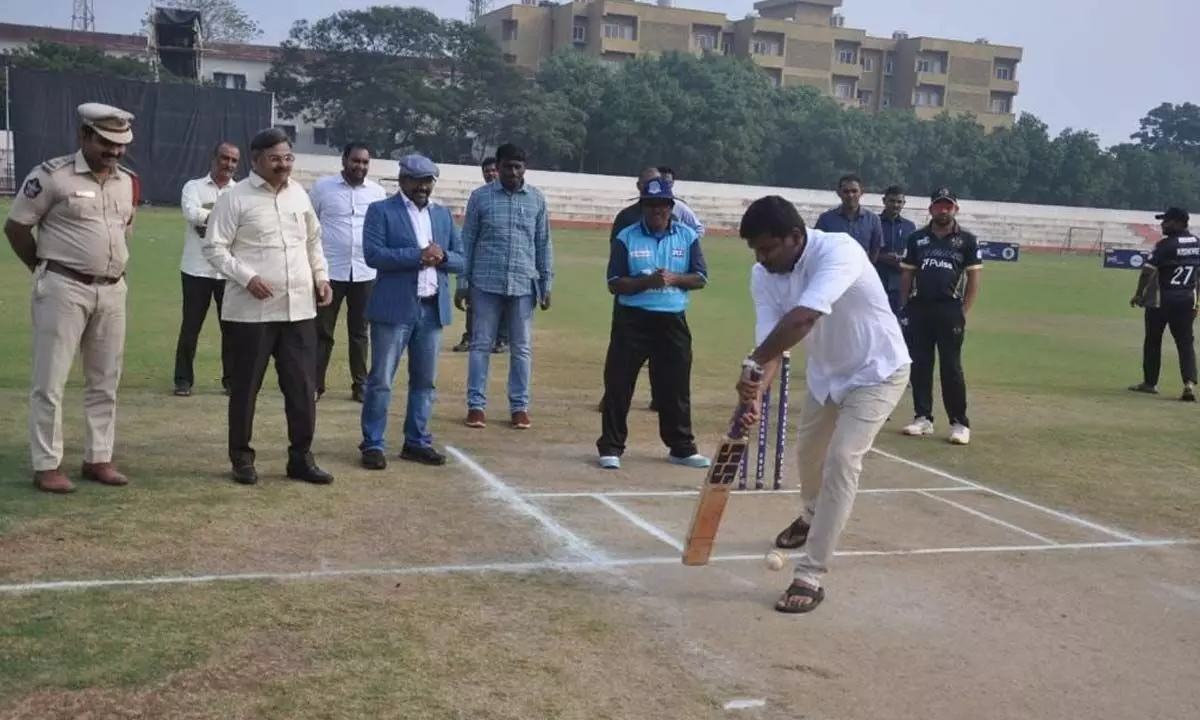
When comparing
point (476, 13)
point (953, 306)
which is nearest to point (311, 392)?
point (953, 306)

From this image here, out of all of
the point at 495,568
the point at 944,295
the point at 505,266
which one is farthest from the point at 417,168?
the point at 944,295

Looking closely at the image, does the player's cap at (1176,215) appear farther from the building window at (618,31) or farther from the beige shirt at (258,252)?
the building window at (618,31)

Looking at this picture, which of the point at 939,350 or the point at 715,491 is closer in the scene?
the point at 715,491

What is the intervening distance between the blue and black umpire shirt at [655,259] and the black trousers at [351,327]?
8.60ft

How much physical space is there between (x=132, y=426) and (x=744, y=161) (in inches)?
2312

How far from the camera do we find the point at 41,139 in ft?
143

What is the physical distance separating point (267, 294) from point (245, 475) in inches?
43.5

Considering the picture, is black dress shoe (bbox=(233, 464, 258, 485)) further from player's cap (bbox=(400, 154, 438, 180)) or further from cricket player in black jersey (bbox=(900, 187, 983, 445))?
cricket player in black jersey (bbox=(900, 187, 983, 445))

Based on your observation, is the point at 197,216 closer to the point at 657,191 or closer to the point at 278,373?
the point at 278,373

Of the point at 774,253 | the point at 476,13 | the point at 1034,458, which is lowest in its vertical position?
the point at 1034,458

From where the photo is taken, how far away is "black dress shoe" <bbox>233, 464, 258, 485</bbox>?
7.14 meters

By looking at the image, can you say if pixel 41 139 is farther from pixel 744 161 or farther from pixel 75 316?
pixel 75 316

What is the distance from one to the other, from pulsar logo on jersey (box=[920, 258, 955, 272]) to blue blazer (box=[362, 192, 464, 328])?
13.6 ft

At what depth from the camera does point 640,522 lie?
6840mm
